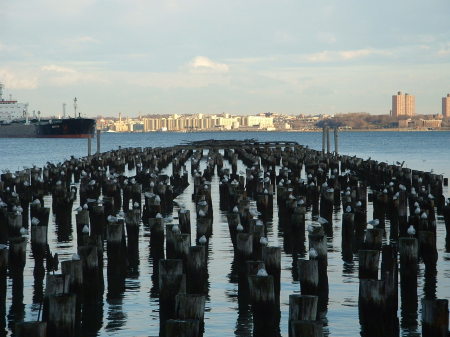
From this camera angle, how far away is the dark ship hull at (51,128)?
546ft

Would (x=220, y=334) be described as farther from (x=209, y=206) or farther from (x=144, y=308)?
(x=209, y=206)

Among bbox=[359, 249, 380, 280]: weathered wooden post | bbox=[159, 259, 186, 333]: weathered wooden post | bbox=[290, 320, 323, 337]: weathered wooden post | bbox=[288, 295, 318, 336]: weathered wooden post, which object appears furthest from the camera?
bbox=[359, 249, 380, 280]: weathered wooden post

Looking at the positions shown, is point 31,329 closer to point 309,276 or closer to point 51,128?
point 309,276

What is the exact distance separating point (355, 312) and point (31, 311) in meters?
5.34

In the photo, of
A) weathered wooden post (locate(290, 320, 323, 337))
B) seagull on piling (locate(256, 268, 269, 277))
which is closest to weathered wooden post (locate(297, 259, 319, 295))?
seagull on piling (locate(256, 268, 269, 277))

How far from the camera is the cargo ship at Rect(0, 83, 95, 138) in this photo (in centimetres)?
16700

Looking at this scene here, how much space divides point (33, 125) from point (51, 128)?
3.69 m

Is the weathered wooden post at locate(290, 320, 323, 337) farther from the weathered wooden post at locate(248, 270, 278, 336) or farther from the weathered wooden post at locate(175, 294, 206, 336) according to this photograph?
the weathered wooden post at locate(248, 270, 278, 336)

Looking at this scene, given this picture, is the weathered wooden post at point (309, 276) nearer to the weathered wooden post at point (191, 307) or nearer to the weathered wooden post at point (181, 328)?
the weathered wooden post at point (191, 307)

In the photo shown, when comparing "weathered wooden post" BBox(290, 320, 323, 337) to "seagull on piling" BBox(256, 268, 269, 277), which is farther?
"seagull on piling" BBox(256, 268, 269, 277)

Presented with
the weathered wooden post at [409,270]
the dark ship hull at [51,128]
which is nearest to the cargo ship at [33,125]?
the dark ship hull at [51,128]

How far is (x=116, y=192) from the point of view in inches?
1325

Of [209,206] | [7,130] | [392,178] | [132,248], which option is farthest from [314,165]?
[7,130]

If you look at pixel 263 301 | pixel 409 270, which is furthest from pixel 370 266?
pixel 263 301
